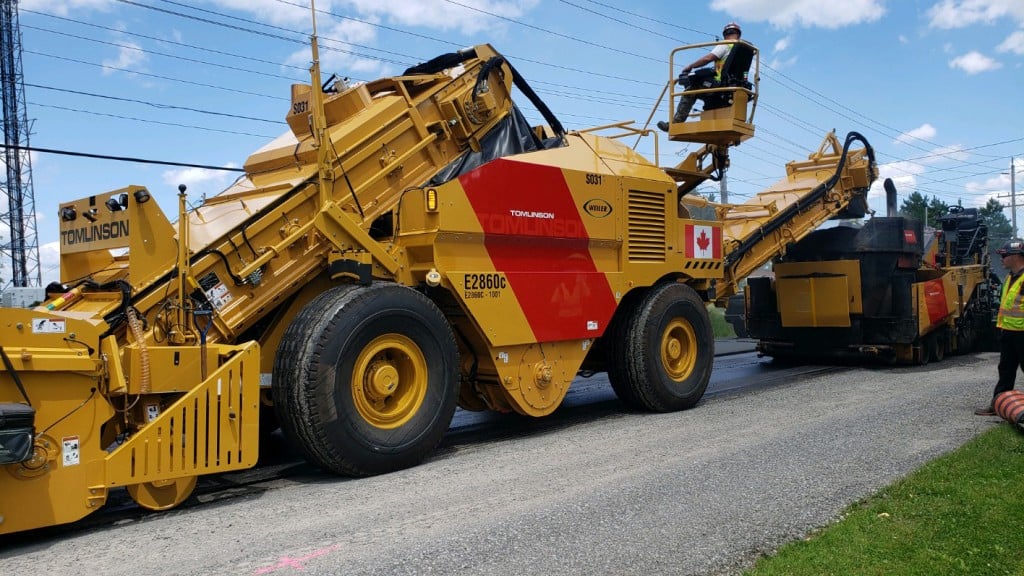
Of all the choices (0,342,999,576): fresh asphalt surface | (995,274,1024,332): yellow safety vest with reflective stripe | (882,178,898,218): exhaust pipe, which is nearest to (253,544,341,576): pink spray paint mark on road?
(0,342,999,576): fresh asphalt surface

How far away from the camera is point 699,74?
30.1 ft

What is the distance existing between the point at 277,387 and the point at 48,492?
1470 mm

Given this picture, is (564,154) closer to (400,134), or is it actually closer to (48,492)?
(400,134)

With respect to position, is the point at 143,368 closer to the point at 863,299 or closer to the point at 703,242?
the point at 703,242

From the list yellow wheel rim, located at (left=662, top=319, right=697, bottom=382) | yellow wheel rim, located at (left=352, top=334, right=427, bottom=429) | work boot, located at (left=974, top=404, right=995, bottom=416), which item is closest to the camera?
yellow wheel rim, located at (left=352, top=334, right=427, bottom=429)

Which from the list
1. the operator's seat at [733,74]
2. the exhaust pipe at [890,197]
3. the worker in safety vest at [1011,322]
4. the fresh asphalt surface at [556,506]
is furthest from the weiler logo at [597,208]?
the exhaust pipe at [890,197]

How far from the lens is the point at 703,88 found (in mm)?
9172

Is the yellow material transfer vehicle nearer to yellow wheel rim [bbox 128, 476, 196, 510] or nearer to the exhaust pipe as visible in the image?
yellow wheel rim [bbox 128, 476, 196, 510]

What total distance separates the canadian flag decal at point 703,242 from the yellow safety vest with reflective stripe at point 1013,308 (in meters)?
2.72

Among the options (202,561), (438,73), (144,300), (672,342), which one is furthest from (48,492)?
(672,342)

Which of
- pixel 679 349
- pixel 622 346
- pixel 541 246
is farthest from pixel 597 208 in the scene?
pixel 679 349

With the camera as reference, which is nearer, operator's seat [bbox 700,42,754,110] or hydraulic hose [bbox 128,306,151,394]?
hydraulic hose [bbox 128,306,151,394]

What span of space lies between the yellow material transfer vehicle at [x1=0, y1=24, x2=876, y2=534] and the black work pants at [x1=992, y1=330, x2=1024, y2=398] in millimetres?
2636

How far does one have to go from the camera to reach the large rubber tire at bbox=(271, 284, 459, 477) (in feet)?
17.1
